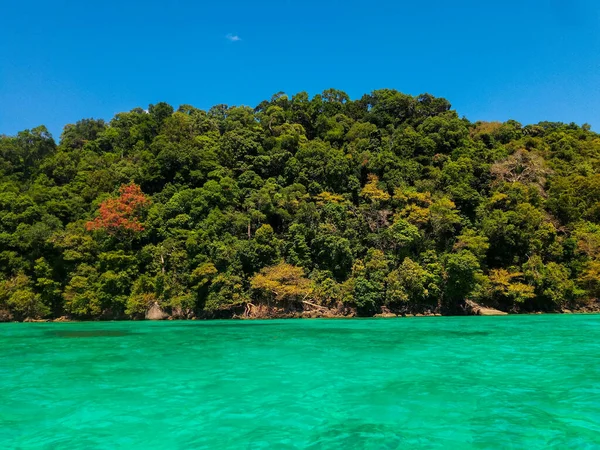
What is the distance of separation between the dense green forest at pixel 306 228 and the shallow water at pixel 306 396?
16.8m

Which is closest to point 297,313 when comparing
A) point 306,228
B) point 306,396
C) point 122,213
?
point 306,228

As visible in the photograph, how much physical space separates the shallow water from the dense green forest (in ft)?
55.1

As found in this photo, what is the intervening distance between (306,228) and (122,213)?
1624cm

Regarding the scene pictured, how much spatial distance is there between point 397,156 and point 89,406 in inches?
1616

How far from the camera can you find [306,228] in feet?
116

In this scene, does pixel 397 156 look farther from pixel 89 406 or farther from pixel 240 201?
pixel 89 406

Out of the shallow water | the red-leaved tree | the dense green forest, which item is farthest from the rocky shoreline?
the shallow water

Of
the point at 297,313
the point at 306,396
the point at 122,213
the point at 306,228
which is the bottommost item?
the point at 297,313

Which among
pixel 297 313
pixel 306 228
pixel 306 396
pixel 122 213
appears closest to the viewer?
pixel 306 396

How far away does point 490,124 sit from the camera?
52.9m

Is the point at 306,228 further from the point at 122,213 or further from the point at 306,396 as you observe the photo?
the point at 306,396

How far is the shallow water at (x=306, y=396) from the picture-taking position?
247 inches

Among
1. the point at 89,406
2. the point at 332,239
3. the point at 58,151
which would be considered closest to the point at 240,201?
the point at 332,239

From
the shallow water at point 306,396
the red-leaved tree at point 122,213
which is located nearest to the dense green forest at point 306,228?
the red-leaved tree at point 122,213
